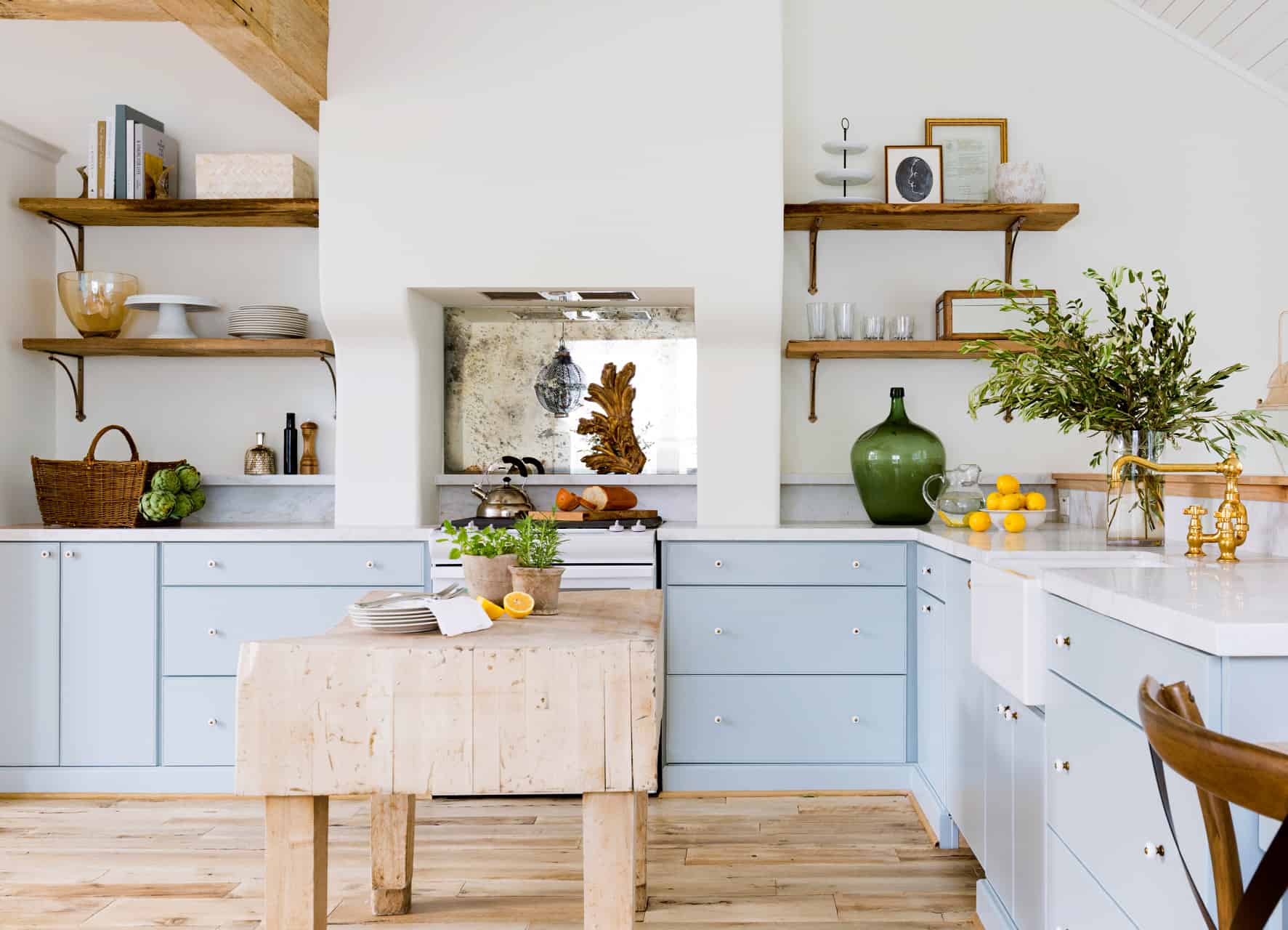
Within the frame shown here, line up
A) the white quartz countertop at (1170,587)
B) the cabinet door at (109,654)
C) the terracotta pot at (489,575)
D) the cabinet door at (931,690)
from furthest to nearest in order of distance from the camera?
the cabinet door at (109,654) → the cabinet door at (931,690) → the terracotta pot at (489,575) → the white quartz countertop at (1170,587)

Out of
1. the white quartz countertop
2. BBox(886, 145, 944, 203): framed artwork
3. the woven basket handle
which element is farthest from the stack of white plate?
the white quartz countertop

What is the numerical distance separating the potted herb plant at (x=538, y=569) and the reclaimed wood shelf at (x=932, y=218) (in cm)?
201

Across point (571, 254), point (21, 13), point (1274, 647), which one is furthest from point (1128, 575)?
point (21, 13)

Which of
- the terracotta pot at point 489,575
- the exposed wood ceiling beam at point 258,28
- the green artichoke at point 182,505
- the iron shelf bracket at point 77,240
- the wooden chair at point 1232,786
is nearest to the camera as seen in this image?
the wooden chair at point 1232,786

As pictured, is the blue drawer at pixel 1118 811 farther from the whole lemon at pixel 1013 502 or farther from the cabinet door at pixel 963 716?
the whole lemon at pixel 1013 502

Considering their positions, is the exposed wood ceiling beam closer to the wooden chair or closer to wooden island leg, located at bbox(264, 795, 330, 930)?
wooden island leg, located at bbox(264, 795, 330, 930)

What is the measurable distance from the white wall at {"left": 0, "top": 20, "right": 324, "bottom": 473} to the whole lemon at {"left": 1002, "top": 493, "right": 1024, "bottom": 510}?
2.54 meters

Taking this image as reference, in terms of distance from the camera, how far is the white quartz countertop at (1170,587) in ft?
4.26

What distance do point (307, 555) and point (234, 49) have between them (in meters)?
1.62

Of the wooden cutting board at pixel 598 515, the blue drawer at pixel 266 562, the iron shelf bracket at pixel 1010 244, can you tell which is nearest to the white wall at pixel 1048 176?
the iron shelf bracket at pixel 1010 244

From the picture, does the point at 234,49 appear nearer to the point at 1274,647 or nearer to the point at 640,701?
the point at 640,701

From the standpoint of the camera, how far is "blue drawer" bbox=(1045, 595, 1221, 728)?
135 cm

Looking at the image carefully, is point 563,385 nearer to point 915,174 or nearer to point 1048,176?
point 915,174

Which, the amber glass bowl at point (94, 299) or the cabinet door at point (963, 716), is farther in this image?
the amber glass bowl at point (94, 299)
